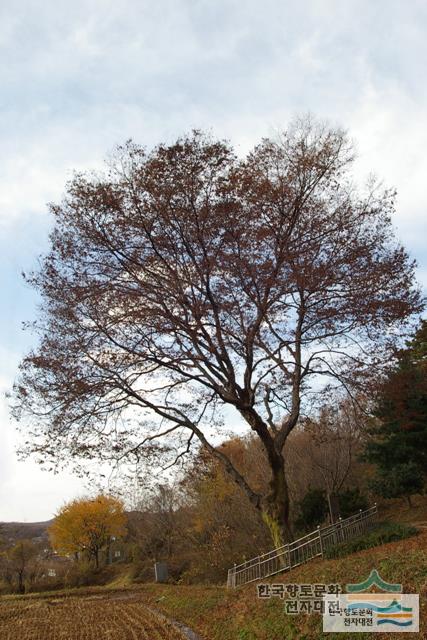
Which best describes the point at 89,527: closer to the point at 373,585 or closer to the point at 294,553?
the point at 294,553

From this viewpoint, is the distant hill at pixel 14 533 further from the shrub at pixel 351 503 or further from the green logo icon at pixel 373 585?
the green logo icon at pixel 373 585

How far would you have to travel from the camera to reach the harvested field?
10.3m

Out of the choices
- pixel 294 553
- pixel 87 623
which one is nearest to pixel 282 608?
pixel 294 553

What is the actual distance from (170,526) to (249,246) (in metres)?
25.7

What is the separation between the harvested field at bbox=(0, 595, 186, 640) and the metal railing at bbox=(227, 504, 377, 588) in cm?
311

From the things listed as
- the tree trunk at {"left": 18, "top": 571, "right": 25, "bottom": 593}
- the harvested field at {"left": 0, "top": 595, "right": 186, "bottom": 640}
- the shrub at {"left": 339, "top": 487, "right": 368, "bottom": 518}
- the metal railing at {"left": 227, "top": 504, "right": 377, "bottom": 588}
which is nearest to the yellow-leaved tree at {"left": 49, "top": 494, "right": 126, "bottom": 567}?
the tree trunk at {"left": 18, "top": 571, "right": 25, "bottom": 593}

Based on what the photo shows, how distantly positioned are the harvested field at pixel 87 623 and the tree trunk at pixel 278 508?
3599mm

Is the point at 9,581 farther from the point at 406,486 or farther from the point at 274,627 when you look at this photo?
the point at 274,627

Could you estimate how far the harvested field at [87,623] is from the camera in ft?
33.7

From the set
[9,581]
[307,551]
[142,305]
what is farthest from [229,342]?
[9,581]

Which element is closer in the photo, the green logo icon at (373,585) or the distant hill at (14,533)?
the green logo icon at (373,585)

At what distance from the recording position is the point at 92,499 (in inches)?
1620

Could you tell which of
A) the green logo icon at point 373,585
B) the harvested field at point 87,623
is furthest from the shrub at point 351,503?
the green logo icon at point 373,585

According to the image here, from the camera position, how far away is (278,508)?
44.9 ft
